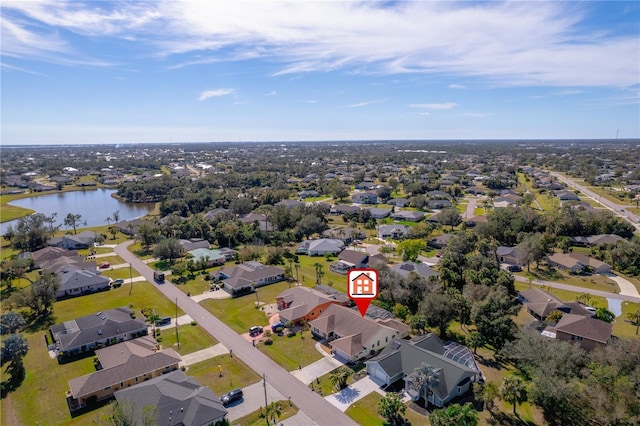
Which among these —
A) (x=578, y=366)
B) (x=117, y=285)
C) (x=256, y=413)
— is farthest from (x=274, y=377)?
(x=117, y=285)

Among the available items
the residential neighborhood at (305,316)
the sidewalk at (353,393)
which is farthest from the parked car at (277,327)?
the sidewalk at (353,393)

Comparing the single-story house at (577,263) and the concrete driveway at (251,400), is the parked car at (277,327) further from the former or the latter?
the single-story house at (577,263)

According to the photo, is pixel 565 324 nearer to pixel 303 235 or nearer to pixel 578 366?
pixel 578 366

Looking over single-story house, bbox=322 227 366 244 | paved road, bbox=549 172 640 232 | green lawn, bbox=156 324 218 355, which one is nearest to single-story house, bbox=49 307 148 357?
green lawn, bbox=156 324 218 355

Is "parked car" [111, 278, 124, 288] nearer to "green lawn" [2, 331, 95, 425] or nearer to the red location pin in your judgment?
"green lawn" [2, 331, 95, 425]

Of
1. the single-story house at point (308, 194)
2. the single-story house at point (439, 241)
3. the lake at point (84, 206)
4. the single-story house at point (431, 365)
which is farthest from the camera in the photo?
the single-story house at point (308, 194)

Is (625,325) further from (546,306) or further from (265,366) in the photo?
(265,366)

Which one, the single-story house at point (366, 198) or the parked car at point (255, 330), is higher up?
the single-story house at point (366, 198)
